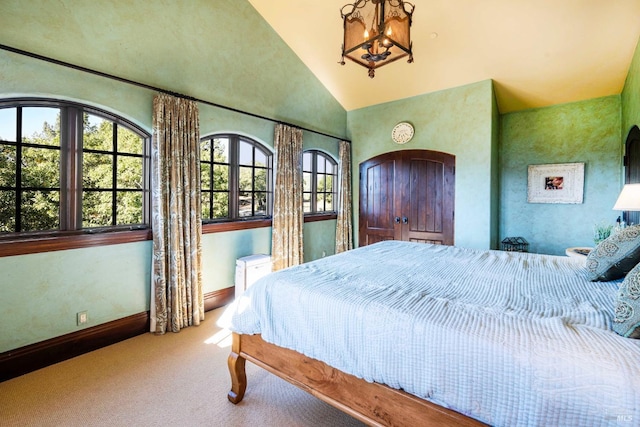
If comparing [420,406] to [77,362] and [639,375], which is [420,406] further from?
[77,362]

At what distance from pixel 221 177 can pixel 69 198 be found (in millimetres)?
1491

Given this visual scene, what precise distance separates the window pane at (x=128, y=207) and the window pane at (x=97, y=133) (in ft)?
1.46

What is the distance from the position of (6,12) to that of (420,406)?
3564 millimetres

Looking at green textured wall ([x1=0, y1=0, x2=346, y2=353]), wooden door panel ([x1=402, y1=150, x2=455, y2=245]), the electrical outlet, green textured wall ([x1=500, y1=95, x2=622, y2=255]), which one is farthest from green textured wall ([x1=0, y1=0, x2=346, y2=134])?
green textured wall ([x1=500, y1=95, x2=622, y2=255])

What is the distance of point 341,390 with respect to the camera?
1.50 meters

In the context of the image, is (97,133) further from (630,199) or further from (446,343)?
(630,199)

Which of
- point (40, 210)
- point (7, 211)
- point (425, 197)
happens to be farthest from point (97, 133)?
point (425, 197)

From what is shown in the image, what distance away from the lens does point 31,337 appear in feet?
A: 7.57

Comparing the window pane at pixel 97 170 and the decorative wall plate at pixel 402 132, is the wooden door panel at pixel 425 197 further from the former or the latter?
the window pane at pixel 97 170

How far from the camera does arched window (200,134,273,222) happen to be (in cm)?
354

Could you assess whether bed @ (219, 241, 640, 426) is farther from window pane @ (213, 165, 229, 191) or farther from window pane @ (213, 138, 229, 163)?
window pane @ (213, 138, 229, 163)

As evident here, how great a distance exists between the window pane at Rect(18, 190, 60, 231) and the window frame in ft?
0.11

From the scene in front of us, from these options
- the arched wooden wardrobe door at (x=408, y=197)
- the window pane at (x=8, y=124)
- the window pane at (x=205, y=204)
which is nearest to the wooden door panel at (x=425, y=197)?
the arched wooden wardrobe door at (x=408, y=197)

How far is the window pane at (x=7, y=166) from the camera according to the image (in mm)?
2230
